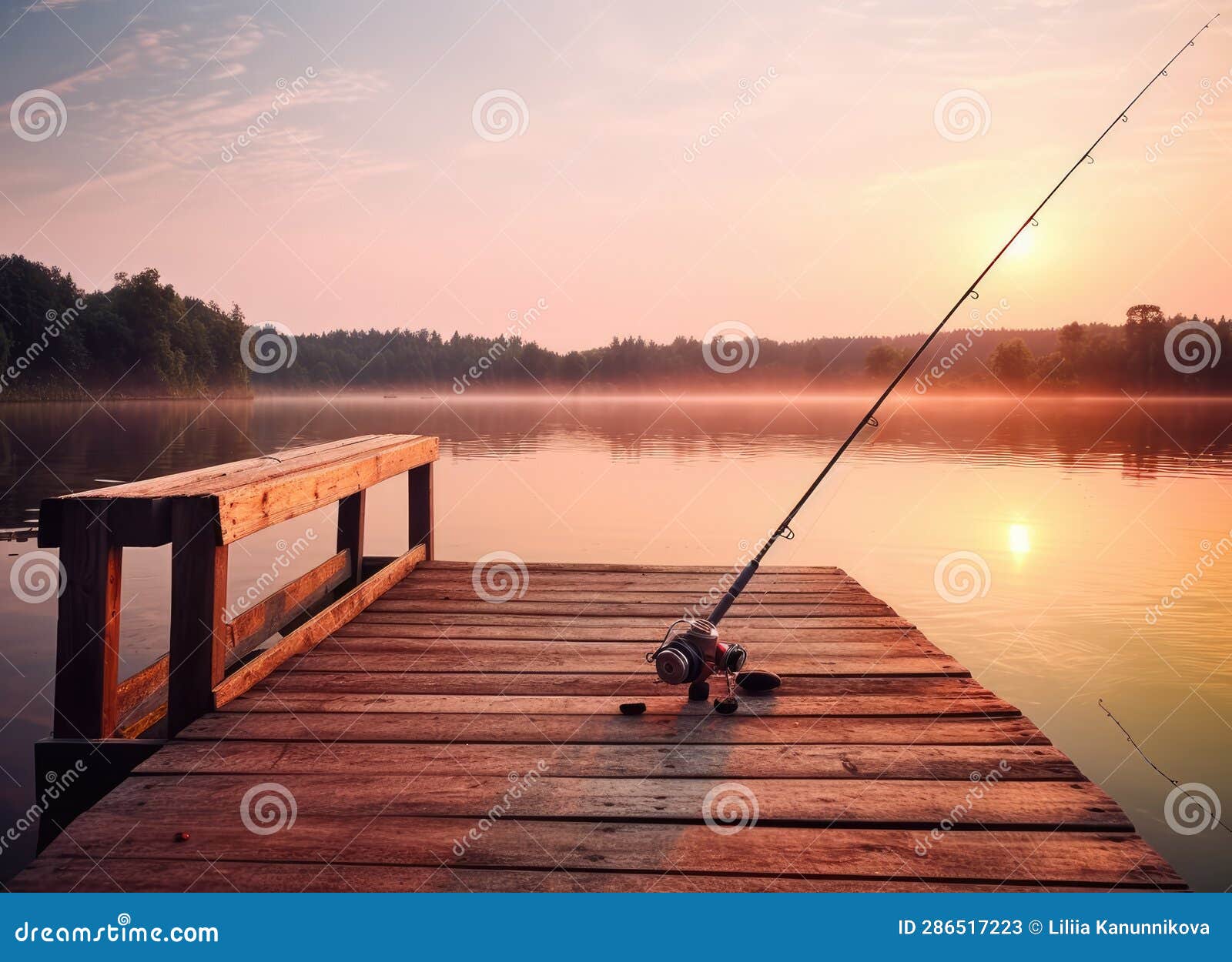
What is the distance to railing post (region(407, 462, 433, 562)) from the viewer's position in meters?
7.02

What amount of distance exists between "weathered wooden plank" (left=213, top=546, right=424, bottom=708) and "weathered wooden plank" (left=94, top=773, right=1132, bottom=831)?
0.73 meters

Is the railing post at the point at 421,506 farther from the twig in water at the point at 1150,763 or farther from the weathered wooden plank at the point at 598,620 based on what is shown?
the twig in water at the point at 1150,763

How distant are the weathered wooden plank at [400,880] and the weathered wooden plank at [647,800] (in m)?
0.29

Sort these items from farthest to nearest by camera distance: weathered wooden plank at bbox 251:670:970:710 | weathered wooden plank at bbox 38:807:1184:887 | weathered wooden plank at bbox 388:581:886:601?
weathered wooden plank at bbox 388:581:886:601
weathered wooden plank at bbox 251:670:970:710
weathered wooden plank at bbox 38:807:1184:887

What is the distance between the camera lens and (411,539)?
7.22 metres

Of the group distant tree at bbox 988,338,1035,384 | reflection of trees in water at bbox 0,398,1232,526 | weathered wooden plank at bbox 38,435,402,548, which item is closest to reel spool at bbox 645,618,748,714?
weathered wooden plank at bbox 38,435,402,548

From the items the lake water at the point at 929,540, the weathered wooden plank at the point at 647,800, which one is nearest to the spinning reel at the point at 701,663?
the weathered wooden plank at the point at 647,800

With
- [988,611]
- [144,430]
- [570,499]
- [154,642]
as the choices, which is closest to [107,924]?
[154,642]

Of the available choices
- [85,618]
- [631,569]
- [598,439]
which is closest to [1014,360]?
[598,439]

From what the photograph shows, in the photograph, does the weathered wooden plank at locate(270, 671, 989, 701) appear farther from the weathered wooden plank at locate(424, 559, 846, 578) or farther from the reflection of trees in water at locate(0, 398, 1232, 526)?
the reflection of trees in water at locate(0, 398, 1232, 526)

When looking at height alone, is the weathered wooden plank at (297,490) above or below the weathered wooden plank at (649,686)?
above

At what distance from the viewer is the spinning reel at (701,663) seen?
3.49 metres

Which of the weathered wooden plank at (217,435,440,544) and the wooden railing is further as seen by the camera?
the weathered wooden plank at (217,435,440,544)

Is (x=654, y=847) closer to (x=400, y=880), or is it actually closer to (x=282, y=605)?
(x=400, y=880)
